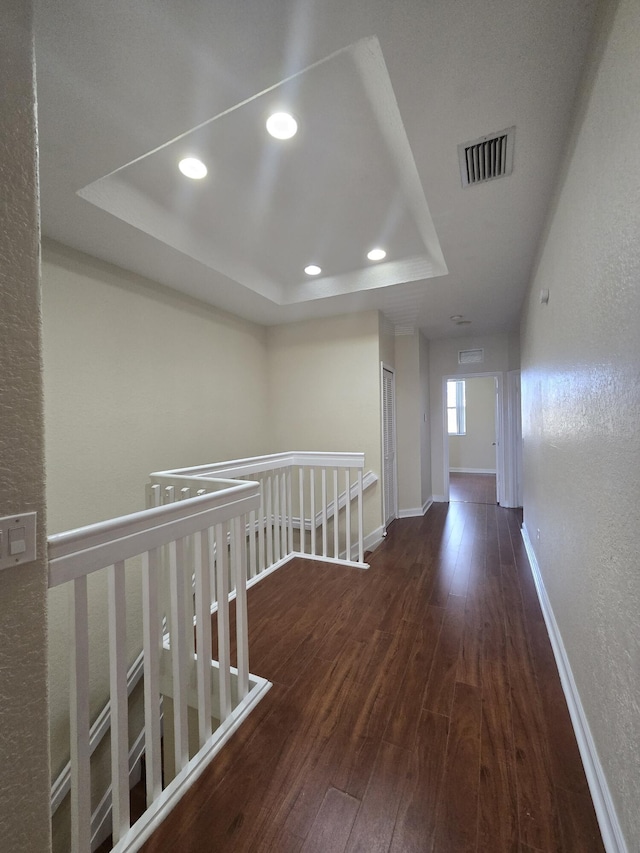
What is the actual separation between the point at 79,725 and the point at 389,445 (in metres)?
3.92

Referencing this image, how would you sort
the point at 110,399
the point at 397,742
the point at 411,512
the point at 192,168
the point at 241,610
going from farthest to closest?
the point at 411,512 < the point at 110,399 < the point at 192,168 < the point at 241,610 < the point at 397,742

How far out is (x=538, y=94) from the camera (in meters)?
1.34

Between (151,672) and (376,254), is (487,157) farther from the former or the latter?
(151,672)

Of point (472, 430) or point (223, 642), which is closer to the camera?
point (223, 642)

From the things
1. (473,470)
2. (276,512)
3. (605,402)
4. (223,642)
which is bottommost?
(473,470)

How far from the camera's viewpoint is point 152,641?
3.86ft

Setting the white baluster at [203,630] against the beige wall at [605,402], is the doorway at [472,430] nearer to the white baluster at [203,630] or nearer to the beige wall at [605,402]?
the beige wall at [605,402]

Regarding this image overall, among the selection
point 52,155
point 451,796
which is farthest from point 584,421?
point 52,155

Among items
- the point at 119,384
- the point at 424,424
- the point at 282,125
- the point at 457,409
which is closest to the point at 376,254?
the point at 282,125

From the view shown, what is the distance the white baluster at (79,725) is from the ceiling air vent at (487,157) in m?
2.37

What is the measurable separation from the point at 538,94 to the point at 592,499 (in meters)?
1.60

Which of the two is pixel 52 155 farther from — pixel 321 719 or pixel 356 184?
pixel 321 719

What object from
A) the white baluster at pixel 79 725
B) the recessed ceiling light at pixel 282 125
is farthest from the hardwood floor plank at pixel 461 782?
the recessed ceiling light at pixel 282 125

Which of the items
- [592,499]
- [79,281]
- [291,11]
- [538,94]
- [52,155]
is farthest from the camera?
[79,281]
